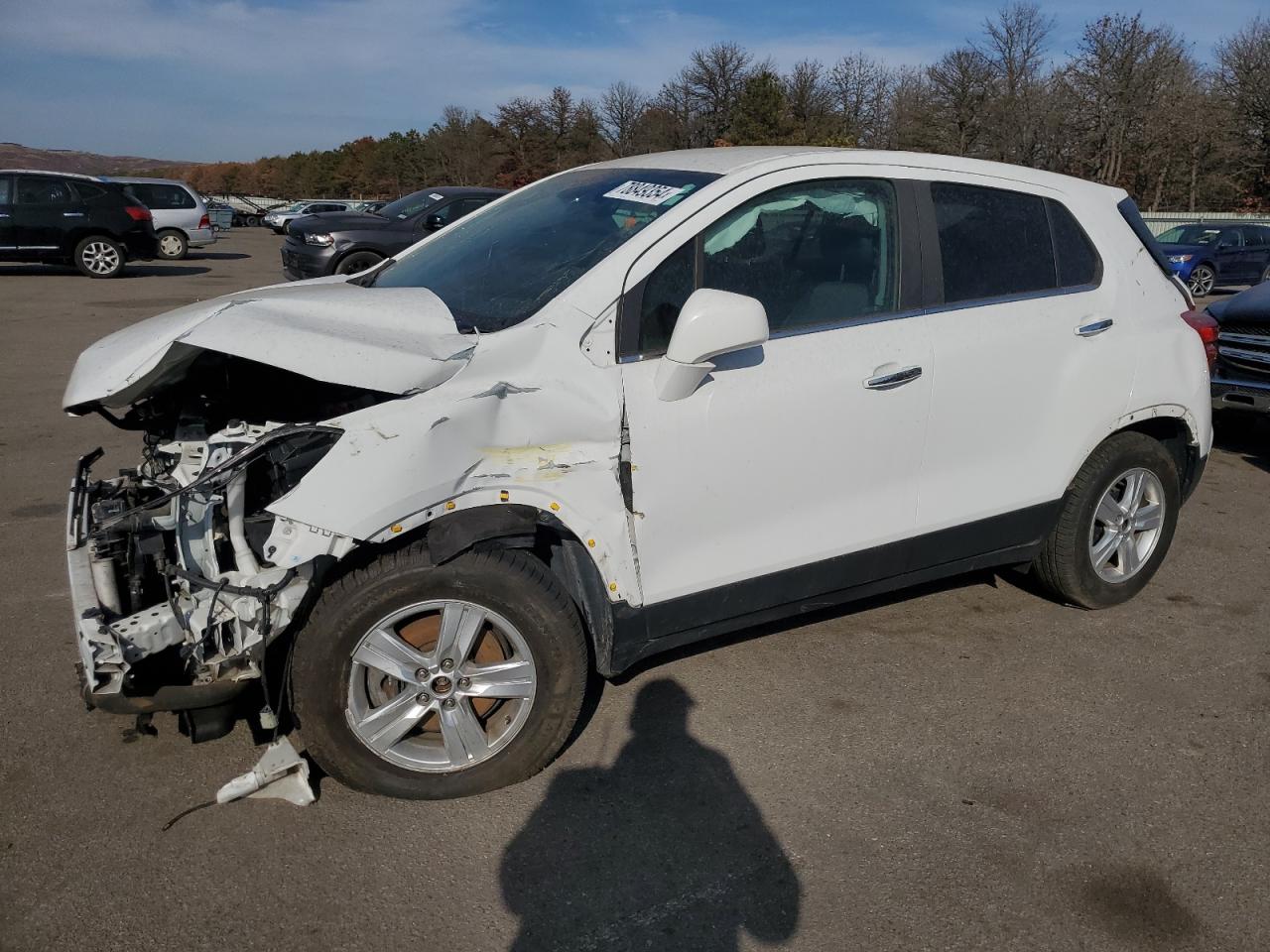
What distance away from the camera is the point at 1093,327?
13.4ft

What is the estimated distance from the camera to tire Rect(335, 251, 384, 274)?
563 inches

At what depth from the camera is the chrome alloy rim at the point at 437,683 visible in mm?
2994

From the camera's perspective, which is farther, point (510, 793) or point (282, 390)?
point (282, 390)

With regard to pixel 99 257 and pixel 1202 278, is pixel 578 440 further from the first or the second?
pixel 1202 278

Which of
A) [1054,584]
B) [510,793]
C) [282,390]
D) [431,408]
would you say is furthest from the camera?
[1054,584]

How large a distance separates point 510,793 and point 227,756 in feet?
3.13

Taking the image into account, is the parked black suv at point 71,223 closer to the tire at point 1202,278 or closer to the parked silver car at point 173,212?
the parked silver car at point 173,212

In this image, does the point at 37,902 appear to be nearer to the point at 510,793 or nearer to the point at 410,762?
the point at 410,762

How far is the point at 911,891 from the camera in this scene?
2832 millimetres

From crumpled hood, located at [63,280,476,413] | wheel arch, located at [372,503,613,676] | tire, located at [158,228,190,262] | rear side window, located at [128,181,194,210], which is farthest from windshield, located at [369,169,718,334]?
rear side window, located at [128,181,194,210]

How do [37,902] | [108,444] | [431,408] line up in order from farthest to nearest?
[108,444], [431,408], [37,902]

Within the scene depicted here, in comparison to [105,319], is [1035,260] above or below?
above

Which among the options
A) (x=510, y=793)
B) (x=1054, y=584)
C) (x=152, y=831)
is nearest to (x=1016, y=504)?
(x=1054, y=584)

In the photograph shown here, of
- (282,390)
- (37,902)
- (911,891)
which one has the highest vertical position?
(282,390)
